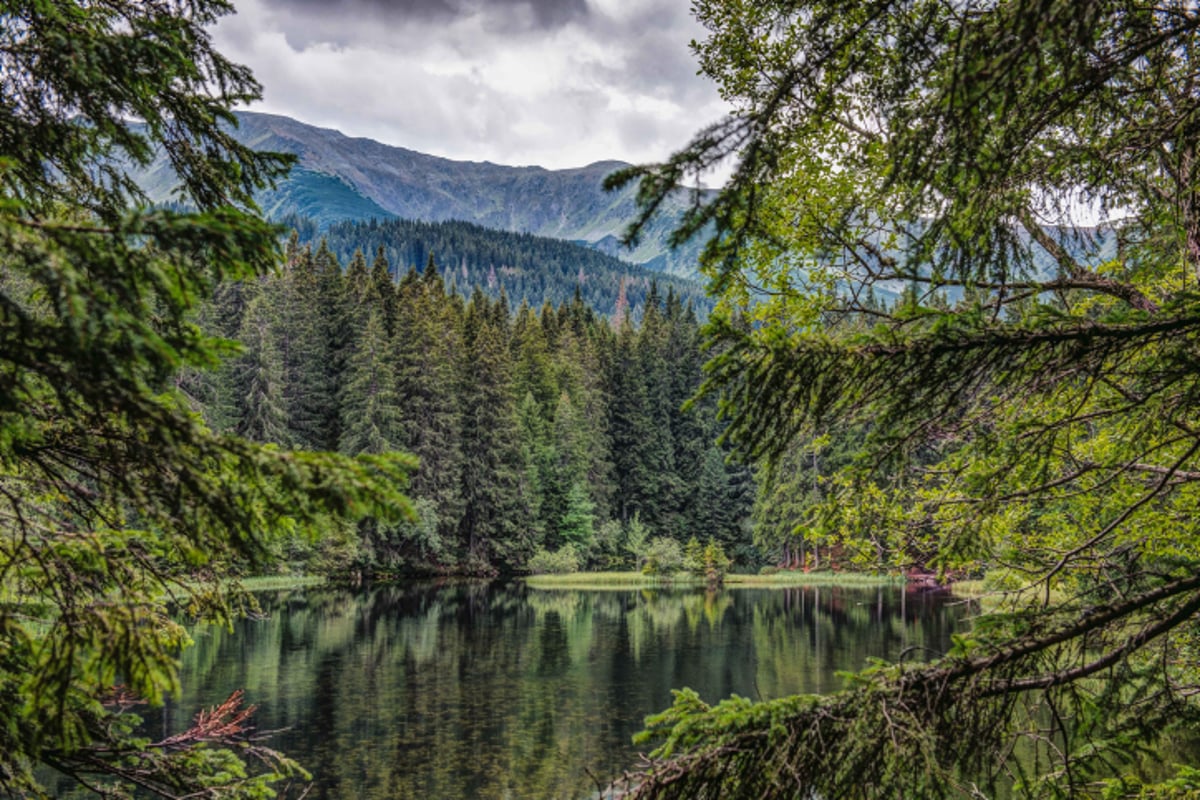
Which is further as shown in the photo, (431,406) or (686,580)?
(686,580)

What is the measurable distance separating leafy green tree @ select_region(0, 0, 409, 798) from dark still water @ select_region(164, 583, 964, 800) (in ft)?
6.09

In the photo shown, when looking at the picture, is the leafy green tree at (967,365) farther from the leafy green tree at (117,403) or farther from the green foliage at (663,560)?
the green foliage at (663,560)

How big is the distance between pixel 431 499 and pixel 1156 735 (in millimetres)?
42063

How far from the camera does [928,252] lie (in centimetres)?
379

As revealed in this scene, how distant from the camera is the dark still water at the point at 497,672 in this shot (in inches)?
504

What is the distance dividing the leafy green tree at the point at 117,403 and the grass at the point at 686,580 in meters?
38.7

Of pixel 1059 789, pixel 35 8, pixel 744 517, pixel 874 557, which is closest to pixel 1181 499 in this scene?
pixel 874 557

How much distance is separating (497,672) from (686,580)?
2801 cm

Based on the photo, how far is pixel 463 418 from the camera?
47344mm

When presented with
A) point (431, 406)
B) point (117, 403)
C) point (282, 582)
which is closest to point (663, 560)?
point (431, 406)

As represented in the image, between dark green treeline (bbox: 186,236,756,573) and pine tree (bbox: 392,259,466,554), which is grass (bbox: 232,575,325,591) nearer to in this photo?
dark green treeline (bbox: 186,236,756,573)

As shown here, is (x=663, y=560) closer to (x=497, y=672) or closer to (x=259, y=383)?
(x=259, y=383)

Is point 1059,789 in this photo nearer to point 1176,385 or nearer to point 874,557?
point 1176,385

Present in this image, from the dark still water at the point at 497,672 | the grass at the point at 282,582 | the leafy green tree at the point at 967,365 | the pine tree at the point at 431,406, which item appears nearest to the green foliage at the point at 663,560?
the pine tree at the point at 431,406
